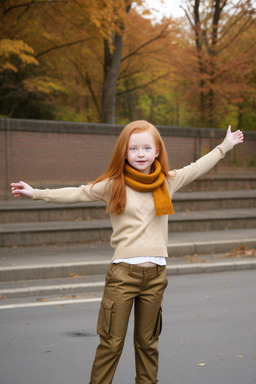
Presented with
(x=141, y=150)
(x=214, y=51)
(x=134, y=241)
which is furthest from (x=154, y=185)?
(x=214, y=51)

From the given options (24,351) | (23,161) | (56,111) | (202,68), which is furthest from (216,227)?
(56,111)

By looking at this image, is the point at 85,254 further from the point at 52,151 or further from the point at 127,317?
the point at 127,317

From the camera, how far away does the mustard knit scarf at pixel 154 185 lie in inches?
135

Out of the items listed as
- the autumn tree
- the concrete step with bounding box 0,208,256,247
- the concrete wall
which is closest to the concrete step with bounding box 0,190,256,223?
the concrete step with bounding box 0,208,256,247

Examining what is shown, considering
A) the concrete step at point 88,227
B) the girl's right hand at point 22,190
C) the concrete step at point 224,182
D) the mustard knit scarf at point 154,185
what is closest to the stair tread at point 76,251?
the concrete step at point 88,227

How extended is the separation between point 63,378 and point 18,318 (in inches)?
75.6

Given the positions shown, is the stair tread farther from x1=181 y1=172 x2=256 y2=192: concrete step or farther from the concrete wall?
x1=181 y1=172 x2=256 y2=192: concrete step

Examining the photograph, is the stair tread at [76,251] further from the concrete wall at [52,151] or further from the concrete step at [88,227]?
the concrete wall at [52,151]

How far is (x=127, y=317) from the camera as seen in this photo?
3.43 meters

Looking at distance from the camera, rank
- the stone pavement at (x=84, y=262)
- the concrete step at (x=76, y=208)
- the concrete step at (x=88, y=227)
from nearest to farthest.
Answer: the stone pavement at (x=84, y=262), the concrete step at (x=88, y=227), the concrete step at (x=76, y=208)

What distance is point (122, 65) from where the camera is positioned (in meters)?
25.1

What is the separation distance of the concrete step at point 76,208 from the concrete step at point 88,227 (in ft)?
1.01

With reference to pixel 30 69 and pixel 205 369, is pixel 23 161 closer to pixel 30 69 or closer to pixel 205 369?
pixel 205 369

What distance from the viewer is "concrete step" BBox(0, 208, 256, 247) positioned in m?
10.5
